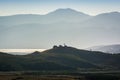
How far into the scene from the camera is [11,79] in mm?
195125

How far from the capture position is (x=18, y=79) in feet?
635

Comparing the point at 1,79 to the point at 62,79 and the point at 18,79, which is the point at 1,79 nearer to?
the point at 18,79

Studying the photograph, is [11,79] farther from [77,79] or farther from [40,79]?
[77,79]

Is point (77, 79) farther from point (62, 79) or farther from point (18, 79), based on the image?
point (18, 79)

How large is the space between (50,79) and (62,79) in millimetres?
5877

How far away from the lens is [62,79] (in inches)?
7736

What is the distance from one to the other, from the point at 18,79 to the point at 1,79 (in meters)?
8.47

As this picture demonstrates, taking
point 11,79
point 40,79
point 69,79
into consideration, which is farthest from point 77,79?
point 11,79

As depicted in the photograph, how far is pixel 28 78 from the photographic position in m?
198

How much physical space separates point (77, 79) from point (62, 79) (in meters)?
7.73

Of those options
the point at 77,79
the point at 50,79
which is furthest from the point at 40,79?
the point at 77,79

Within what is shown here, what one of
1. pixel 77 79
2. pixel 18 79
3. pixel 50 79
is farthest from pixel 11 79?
pixel 77 79

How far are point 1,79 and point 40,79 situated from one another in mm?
18900

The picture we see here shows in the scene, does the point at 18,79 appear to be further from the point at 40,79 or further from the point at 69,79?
the point at 69,79
